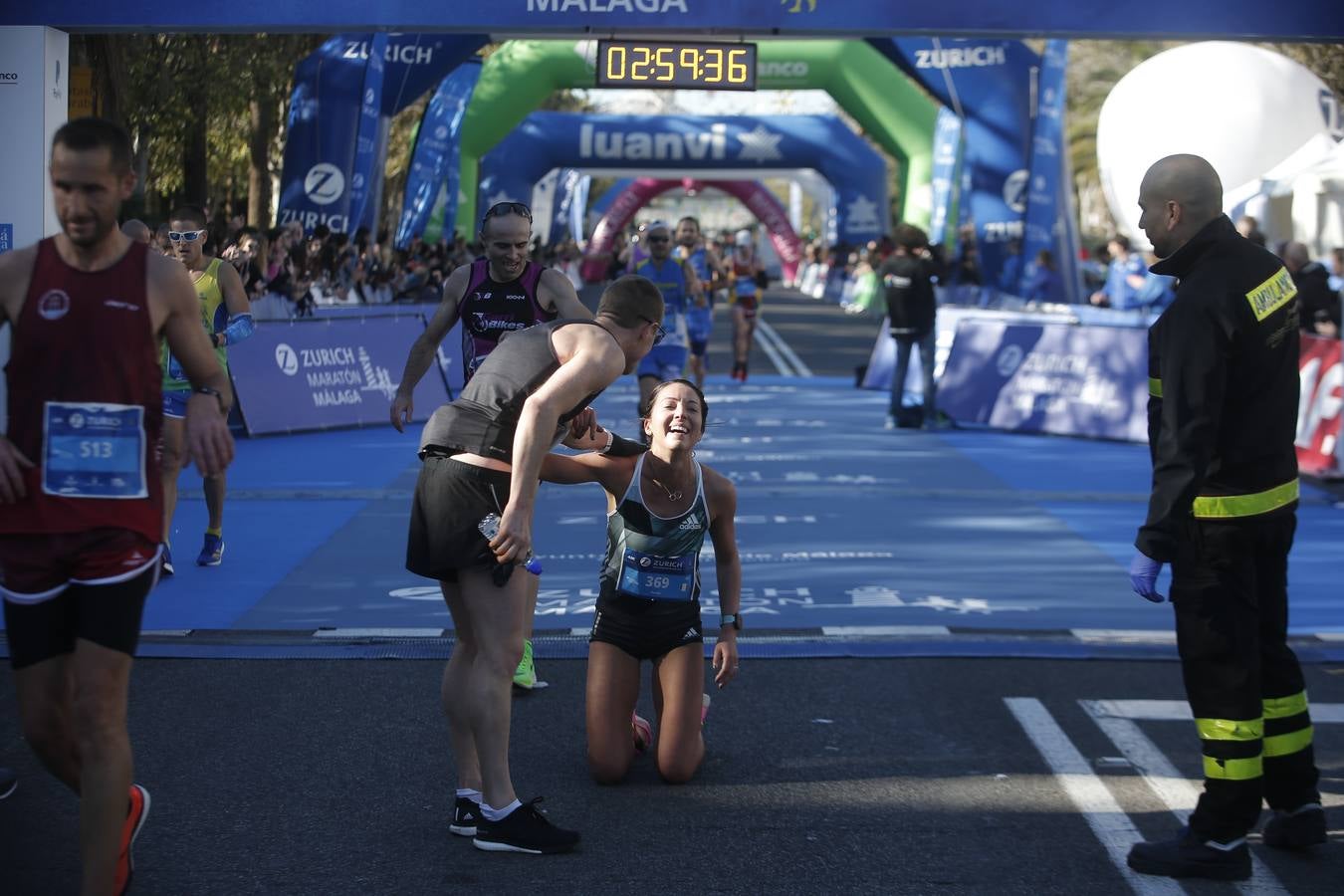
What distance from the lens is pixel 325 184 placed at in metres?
19.7

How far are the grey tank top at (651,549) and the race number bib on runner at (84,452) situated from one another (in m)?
2.05

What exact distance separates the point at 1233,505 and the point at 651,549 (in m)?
1.88

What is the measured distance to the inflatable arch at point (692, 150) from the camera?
1500 inches

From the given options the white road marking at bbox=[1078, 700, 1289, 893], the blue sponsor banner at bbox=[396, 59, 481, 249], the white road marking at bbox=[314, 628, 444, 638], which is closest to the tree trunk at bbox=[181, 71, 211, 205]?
the blue sponsor banner at bbox=[396, 59, 481, 249]

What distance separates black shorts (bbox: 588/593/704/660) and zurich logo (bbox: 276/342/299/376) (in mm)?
10659

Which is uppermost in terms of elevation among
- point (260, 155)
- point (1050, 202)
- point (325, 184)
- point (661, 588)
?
point (260, 155)

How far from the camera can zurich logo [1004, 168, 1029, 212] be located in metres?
24.2

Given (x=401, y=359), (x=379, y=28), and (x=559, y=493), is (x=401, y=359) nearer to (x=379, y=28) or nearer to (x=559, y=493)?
(x=559, y=493)

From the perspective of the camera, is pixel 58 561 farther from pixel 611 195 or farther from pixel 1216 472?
pixel 611 195

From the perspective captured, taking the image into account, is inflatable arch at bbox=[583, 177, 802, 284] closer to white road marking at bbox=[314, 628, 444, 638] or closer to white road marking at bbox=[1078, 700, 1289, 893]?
white road marking at bbox=[314, 628, 444, 638]

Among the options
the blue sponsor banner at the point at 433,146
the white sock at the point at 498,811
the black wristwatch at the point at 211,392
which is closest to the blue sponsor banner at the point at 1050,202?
the blue sponsor banner at the point at 433,146

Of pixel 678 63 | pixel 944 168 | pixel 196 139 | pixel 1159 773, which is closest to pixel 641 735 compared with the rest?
pixel 1159 773

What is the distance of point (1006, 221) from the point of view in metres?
24.5

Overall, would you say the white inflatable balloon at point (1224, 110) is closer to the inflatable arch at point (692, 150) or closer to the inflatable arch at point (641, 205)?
the inflatable arch at point (692, 150)
